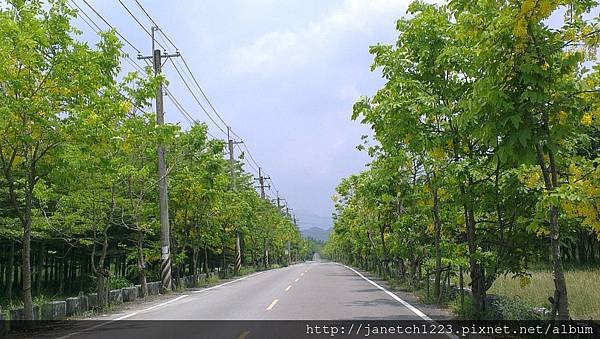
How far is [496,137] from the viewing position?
7.99 meters

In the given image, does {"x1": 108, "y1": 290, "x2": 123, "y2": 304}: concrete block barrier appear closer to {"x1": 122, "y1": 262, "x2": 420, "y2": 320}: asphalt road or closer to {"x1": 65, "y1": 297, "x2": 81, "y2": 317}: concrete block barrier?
{"x1": 122, "y1": 262, "x2": 420, "y2": 320}: asphalt road

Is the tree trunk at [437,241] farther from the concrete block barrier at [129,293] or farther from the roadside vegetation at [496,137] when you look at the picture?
the concrete block barrier at [129,293]

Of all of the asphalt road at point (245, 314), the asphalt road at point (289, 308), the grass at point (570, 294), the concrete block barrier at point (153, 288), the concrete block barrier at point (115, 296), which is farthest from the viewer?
the concrete block barrier at point (153, 288)

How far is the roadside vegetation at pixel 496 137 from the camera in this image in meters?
7.67

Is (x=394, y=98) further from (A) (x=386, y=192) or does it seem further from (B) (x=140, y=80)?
(A) (x=386, y=192)

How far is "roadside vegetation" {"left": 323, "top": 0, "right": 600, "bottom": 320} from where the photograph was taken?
25.2 ft

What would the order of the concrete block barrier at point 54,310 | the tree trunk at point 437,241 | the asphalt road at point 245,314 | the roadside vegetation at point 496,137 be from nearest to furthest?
the roadside vegetation at point 496,137
the asphalt road at point 245,314
the concrete block barrier at point 54,310
the tree trunk at point 437,241

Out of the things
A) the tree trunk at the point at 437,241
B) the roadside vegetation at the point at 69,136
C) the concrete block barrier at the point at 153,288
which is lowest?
the concrete block barrier at the point at 153,288

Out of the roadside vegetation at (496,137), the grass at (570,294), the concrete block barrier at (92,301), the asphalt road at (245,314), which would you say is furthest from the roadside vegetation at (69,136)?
the grass at (570,294)

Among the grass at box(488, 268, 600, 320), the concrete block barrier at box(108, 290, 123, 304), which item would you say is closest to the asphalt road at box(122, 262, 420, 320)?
the concrete block barrier at box(108, 290, 123, 304)

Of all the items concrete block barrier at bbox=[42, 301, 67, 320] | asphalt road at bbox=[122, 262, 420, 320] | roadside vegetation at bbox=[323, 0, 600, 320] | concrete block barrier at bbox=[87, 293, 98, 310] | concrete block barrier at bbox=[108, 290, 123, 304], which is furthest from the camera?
concrete block barrier at bbox=[108, 290, 123, 304]

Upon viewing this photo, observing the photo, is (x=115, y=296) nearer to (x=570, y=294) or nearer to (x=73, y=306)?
(x=73, y=306)

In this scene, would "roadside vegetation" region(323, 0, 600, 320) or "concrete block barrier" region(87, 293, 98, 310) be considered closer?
"roadside vegetation" region(323, 0, 600, 320)

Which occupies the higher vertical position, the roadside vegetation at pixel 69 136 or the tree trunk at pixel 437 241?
the roadside vegetation at pixel 69 136
